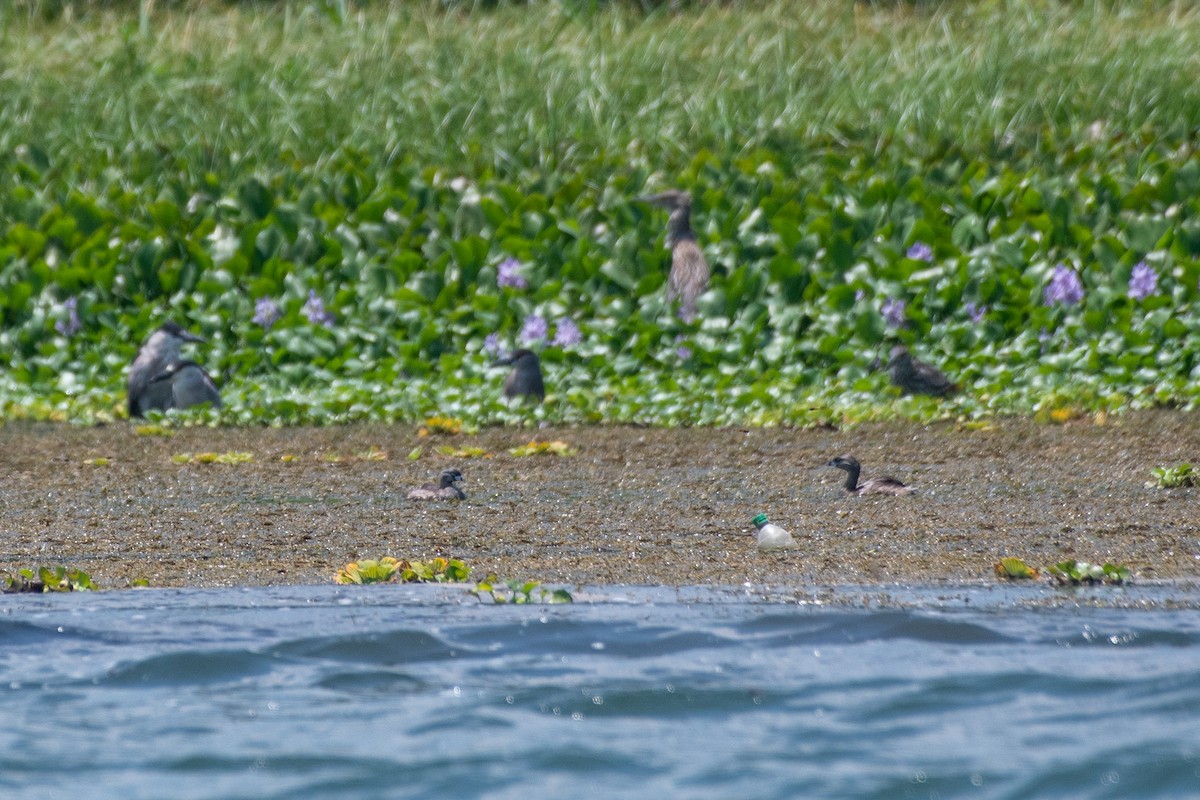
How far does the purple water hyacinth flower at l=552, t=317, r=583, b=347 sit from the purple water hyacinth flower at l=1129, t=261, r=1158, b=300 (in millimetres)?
3698

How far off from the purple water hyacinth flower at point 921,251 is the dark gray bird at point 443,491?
16.8 feet

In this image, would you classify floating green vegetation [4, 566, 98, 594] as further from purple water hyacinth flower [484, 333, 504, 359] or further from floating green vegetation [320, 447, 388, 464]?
purple water hyacinth flower [484, 333, 504, 359]

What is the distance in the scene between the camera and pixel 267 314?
41.4 ft

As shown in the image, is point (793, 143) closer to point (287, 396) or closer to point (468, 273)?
point (468, 273)

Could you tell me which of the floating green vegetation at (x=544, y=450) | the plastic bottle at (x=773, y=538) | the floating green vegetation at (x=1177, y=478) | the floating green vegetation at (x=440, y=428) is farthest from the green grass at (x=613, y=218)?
the plastic bottle at (x=773, y=538)

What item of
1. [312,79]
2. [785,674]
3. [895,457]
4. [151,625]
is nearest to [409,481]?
[895,457]

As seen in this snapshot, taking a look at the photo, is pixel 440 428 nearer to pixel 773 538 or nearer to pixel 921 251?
pixel 921 251

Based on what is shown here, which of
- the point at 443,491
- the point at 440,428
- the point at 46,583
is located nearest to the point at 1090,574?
the point at 443,491

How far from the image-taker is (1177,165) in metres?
12.9

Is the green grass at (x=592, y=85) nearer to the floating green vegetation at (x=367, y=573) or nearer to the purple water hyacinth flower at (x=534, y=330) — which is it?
the purple water hyacinth flower at (x=534, y=330)

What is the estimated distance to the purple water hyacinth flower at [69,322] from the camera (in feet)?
42.2

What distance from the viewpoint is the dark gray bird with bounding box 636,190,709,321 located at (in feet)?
40.3

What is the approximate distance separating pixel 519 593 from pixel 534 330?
21.5ft

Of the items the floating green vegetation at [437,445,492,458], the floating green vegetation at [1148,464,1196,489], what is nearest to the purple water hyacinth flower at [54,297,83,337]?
the floating green vegetation at [437,445,492,458]
